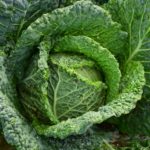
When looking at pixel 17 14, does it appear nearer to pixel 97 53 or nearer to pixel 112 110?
pixel 97 53

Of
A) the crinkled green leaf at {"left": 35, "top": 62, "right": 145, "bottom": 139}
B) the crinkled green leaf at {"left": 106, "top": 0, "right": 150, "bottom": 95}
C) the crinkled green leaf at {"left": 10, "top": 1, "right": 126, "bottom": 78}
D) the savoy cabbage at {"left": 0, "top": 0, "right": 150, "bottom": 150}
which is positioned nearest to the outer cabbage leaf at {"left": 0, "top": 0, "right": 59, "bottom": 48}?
the savoy cabbage at {"left": 0, "top": 0, "right": 150, "bottom": 150}

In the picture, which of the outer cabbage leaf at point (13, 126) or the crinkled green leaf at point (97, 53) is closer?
the outer cabbage leaf at point (13, 126)

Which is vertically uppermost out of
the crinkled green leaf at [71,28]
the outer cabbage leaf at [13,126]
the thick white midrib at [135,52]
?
the crinkled green leaf at [71,28]

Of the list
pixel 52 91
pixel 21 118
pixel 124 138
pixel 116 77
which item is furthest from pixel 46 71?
pixel 124 138

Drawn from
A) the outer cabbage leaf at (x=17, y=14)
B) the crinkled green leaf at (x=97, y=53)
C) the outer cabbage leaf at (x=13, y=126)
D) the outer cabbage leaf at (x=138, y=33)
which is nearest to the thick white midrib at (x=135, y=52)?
the outer cabbage leaf at (x=138, y=33)

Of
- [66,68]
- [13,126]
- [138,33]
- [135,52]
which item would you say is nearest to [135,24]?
[138,33]

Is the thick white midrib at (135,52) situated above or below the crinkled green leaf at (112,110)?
above

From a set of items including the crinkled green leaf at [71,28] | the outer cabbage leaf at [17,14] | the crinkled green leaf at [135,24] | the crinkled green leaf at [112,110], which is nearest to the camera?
the crinkled green leaf at [112,110]

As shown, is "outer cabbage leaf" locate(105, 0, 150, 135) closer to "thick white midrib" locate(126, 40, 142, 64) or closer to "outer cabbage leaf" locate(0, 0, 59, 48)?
"thick white midrib" locate(126, 40, 142, 64)

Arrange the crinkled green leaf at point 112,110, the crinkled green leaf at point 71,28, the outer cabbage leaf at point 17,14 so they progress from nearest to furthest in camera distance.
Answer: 1. the crinkled green leaf at point 112,110
2. the crinkled green leaf at point 71,28
3. the outer cabbage leaf at point 17,14

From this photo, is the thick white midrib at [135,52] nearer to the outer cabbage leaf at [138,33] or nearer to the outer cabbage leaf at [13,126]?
the outer cabbage leaf at [138,33]
